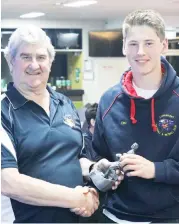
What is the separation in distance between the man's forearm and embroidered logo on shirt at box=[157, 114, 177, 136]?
37 cm

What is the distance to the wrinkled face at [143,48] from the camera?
4.61 feet

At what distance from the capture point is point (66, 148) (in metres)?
1.54

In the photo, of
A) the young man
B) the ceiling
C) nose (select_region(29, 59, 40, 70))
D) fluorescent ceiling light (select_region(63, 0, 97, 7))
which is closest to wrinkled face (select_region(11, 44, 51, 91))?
nose (select_region(29, 59, 40, 70))

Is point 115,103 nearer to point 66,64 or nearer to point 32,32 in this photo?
point 32,32

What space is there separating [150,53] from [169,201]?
0.49m

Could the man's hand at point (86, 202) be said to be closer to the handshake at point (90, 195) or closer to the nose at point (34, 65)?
the handshake at point (90, 195)

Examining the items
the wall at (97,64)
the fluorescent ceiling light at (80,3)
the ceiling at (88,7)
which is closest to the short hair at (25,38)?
the ceiling at (88,7)

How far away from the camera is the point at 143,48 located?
140 centimetres

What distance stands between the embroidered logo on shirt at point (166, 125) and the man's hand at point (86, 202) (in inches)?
13.3

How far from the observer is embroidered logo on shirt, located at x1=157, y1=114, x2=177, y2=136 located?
4.68 ft

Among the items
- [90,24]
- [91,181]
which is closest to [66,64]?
[90,24]

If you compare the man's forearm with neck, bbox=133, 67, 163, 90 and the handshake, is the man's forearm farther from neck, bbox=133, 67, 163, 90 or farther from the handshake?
neck, bbox=133, 67, 163, 90

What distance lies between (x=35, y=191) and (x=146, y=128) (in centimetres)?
42

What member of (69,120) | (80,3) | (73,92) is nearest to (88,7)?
(80,3)
